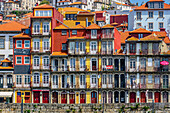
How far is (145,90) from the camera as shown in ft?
208

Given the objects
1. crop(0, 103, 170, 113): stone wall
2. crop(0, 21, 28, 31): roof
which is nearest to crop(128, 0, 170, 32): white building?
crop(0, 21, 28, 31): roof

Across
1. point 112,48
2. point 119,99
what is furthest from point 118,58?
point 119,99

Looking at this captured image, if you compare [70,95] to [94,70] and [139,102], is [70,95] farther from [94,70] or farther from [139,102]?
[139,102]

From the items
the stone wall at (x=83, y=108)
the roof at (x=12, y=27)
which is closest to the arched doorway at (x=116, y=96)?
the stone wall at (x=83, y=108)

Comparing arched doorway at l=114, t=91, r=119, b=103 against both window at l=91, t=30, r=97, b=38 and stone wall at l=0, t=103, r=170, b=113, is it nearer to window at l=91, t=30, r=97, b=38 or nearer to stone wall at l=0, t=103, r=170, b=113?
stone wall at l=0, t=103, r=170, b=113

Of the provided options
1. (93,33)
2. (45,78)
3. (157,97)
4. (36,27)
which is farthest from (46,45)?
(157,97)

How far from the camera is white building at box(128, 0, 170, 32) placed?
3430 inches

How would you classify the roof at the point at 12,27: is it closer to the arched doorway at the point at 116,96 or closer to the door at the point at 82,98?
the door at the point at 82,98

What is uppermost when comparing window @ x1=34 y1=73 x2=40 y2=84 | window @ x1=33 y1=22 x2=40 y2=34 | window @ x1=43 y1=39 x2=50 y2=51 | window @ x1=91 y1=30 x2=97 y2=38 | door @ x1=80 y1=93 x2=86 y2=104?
window @ x1=33 y1=22 x2=40 y2=34

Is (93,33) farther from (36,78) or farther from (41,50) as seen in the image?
(36,78)

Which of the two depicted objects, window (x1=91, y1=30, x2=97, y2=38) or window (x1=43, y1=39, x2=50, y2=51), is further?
window (x1=43, y1=39, x2=50, y2=51)

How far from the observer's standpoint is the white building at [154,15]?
8712 centimetres

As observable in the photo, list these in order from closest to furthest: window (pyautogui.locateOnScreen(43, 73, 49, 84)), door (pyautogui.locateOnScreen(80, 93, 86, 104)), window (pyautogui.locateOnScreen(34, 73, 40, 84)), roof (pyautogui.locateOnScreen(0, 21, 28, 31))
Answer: door (pyautogui.locateOnScreen(80, 93, 86, 104)), window (pyautogui.locateOnScreen(43, 73, 49, 84)), window (pyautogui.locateOnScreen(34, 73, 40, 84)), roof (pyautogui.locateOnScreen(0, 21, 28, 31))

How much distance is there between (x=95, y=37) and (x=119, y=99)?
10.4 m
